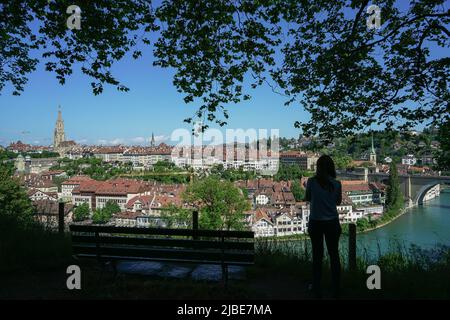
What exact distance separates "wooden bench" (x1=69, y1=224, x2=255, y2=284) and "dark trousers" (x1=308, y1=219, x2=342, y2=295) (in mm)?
549

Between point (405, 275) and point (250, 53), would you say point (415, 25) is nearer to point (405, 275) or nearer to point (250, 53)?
point (250, 53)

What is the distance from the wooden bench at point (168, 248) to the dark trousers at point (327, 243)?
1.80 feet

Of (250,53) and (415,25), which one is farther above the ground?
(415,25)

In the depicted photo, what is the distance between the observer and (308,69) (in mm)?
6027

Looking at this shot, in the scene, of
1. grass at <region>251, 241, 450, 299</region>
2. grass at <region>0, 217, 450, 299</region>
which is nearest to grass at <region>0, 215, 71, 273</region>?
grass at <region>0, 217, 450, 299</region>

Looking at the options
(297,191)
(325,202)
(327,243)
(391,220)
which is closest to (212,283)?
(327,243)

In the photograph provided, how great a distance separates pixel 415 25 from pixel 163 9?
415cm

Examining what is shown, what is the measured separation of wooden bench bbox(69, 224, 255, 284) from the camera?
11.1 feet

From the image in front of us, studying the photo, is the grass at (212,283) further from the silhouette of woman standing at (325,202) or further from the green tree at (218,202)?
the green tree at (218,202)

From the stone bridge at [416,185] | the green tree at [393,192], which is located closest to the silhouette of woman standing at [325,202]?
the green tree at [393,192]

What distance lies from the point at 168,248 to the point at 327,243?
144 cm

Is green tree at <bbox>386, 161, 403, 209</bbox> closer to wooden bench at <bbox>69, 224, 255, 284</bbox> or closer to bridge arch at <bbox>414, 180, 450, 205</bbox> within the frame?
bridge arch at <bbox>414, 180, 450, 205</bbox>

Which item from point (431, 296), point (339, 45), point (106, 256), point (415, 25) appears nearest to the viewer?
point (431, 296)

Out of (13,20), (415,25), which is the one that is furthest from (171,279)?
(415,25)
